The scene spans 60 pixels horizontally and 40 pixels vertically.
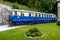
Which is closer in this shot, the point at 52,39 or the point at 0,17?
the point at 52,39

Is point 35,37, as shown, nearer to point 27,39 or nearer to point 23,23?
point 27,39

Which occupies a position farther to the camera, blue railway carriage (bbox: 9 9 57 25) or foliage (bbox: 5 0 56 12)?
foliage (bbox: 5 0 56 12)

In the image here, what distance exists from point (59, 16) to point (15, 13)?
68.5 ft

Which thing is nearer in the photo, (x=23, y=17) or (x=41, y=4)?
(x=23, y=17)

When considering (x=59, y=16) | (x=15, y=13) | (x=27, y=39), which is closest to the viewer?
(x=27, y=39)

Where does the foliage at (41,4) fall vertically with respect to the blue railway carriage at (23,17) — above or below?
above

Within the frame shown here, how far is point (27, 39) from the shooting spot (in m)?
15.6

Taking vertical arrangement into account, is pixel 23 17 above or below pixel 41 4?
below

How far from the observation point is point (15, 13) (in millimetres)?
26562

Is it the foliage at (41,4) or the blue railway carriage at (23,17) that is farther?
the foliage at (41,4)

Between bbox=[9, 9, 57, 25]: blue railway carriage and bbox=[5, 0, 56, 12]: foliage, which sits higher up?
bbox=[5, 0, 56, 12]: foliage

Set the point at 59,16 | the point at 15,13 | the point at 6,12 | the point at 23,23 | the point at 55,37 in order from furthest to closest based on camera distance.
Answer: the point at 59,16, the point at 6,12, the point at 23,23, the point at 15,13, the point at 55,37

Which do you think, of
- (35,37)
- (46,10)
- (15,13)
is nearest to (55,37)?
(35,37)

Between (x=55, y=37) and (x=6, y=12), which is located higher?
(x=6, y=12)
